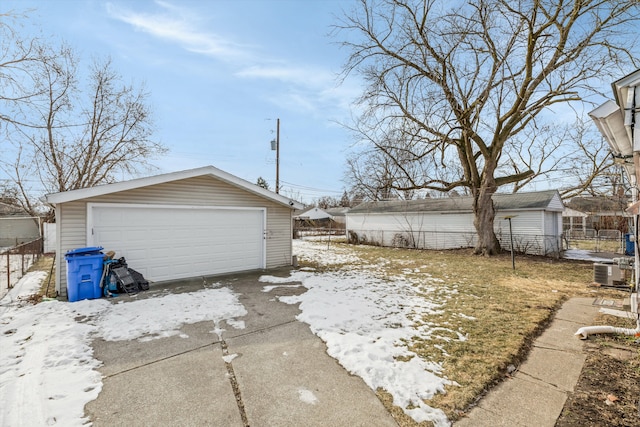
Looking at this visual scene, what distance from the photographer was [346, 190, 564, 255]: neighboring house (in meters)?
12.8

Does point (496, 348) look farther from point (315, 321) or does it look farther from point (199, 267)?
point (199, 267)

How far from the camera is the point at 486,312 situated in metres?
4.86

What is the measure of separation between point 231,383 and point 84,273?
15.1 feet

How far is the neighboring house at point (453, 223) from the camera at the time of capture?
42.1 ft

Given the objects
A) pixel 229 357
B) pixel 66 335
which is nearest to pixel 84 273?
pixel 66 335

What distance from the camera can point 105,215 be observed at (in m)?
6.26

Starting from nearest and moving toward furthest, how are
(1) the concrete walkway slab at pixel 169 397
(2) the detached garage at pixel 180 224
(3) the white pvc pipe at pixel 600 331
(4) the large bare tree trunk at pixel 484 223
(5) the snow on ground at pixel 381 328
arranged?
(1) the concrete walkway slab at pixel 169 397
(5) the snow on ground at pixel 381 328
(3) the white pvc pipe at pixel 600 331
(2) the detached garage at pixel 180 224
(4) the large bare tree trunk at pixel 484 223

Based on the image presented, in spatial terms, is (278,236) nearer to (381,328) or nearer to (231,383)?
(381,328)

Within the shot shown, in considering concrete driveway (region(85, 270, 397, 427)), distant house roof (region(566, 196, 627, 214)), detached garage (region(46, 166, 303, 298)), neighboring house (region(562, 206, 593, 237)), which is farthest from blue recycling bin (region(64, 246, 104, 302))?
distant house roof (region(566, 196, 627, 214))

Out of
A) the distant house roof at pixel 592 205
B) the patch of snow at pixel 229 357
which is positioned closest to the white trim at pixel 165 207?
the patch of snow at pixel 229 357

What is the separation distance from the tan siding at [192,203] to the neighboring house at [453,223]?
8311 mm

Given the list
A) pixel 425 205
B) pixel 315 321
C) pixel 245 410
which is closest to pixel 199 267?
pixel 315 321

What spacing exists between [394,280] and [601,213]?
28.0 metres

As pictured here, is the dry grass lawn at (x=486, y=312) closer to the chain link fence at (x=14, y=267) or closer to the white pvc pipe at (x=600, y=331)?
the white pvc pipe at (x=600, y=331)
